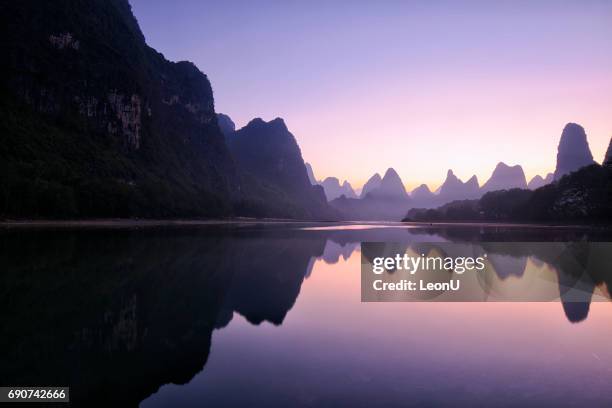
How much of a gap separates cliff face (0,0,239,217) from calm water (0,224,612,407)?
56410 millimetres

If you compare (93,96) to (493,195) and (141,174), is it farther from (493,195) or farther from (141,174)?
(493,195)

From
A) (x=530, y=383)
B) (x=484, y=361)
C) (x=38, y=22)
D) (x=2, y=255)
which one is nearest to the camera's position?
(x=530, y=383)

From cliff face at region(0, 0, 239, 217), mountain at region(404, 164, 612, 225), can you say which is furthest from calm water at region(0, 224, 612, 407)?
mountain at region(404, 164, 612, 225)

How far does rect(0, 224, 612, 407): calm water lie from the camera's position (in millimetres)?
7262

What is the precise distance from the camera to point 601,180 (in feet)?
388

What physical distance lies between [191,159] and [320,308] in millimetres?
195032

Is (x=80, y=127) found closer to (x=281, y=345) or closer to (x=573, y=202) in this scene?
(x=281, y=345)

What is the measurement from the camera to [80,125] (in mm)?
117875

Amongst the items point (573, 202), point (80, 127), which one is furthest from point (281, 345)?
point (573, 202)

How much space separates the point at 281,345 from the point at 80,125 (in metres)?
129

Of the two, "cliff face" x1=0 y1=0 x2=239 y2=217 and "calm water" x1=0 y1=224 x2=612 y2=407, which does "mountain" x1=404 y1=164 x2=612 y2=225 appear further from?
"calm water" x1=0 y1=224 x2=612 y2=407

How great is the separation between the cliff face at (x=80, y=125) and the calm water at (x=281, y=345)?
185 feet

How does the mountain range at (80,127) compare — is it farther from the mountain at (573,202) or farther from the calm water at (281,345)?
the mountain at (573,202)

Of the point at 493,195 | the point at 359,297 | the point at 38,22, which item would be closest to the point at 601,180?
the point at 493,195
